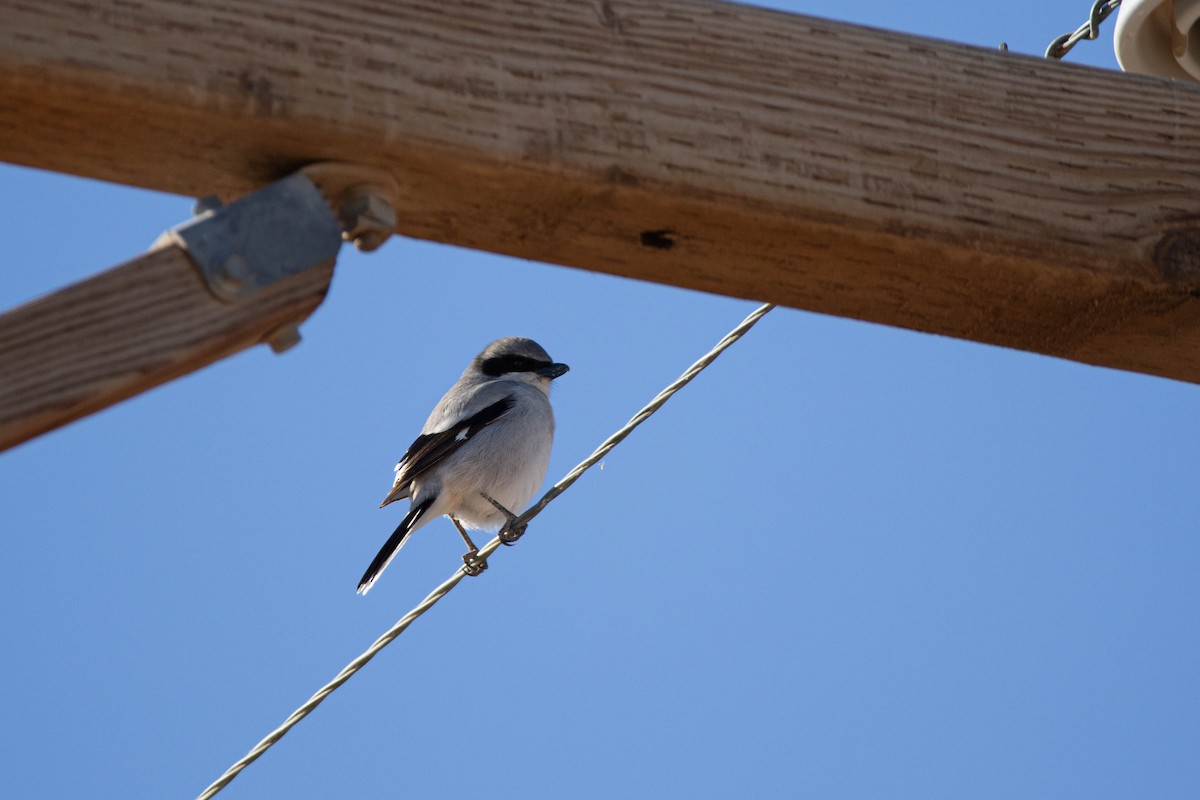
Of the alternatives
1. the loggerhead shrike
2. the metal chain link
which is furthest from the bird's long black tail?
the metal chain link

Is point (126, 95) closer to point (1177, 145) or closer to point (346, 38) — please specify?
point (346, 38)

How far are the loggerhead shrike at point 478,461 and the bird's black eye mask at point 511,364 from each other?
0.27 meters

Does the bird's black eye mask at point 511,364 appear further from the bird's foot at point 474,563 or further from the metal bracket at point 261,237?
the metal bracket at point 261,237

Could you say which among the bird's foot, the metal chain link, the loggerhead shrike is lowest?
the metal chain link

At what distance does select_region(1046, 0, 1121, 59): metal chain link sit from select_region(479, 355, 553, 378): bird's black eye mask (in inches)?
202

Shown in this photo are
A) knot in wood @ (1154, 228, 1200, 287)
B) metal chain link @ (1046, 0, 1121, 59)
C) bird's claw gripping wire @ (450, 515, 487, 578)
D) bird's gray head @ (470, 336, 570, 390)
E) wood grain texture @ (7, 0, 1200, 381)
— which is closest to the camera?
wood grain texture @ (7, 0, 1200, 381)

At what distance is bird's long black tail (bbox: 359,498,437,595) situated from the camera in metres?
6.45

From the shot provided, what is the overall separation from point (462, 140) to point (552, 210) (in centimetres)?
14

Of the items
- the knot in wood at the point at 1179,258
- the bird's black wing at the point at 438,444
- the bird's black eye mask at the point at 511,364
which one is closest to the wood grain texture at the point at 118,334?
the knot in wood at the point at 1179,258

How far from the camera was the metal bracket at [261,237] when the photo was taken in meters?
1.45

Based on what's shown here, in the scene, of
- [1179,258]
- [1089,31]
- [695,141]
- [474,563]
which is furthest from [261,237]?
[474,563]

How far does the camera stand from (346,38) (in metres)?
1.57

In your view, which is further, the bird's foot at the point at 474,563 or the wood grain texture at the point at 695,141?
the bird's foot at the point at 474,563

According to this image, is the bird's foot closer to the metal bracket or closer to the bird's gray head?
the bird's gray head
